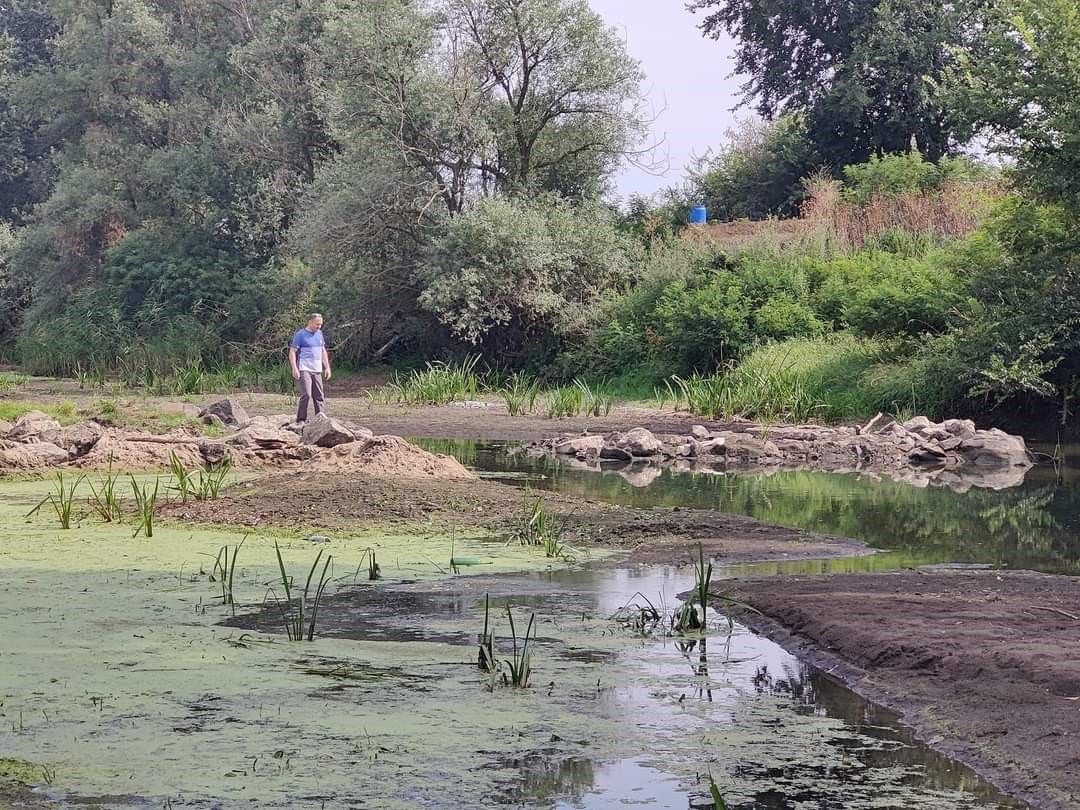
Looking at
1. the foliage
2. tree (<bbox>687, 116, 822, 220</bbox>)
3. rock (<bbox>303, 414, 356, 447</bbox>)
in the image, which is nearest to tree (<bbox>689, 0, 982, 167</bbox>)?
tree (<bbox>687, 116, 822, 220</bbox>)

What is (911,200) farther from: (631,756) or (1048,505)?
(631,756)

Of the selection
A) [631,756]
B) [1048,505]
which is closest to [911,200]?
[1048,505]

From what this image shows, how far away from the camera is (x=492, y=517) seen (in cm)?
1352

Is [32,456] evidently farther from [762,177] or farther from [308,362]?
[762,177]

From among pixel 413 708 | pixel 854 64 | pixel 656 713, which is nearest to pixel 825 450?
pixel 656 713

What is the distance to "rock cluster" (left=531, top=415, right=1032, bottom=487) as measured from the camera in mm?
21578

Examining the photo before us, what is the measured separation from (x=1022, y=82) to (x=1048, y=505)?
9252 millimetres

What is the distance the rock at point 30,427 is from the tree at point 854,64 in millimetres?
27087

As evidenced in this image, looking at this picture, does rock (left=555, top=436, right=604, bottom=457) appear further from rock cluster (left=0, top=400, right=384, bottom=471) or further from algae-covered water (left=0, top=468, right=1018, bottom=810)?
algae-covered water (left=0, top=468, right=1018, bottom=810)

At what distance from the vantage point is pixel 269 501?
13.9m

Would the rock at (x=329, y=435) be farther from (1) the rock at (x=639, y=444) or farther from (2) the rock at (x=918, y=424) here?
(2) the rock at (x=918, y=424)

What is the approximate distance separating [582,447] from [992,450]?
6.30 metres

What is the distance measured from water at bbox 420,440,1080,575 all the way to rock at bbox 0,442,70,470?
5.30m

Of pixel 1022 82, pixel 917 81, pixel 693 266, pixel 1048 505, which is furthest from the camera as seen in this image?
pixel 917 81
